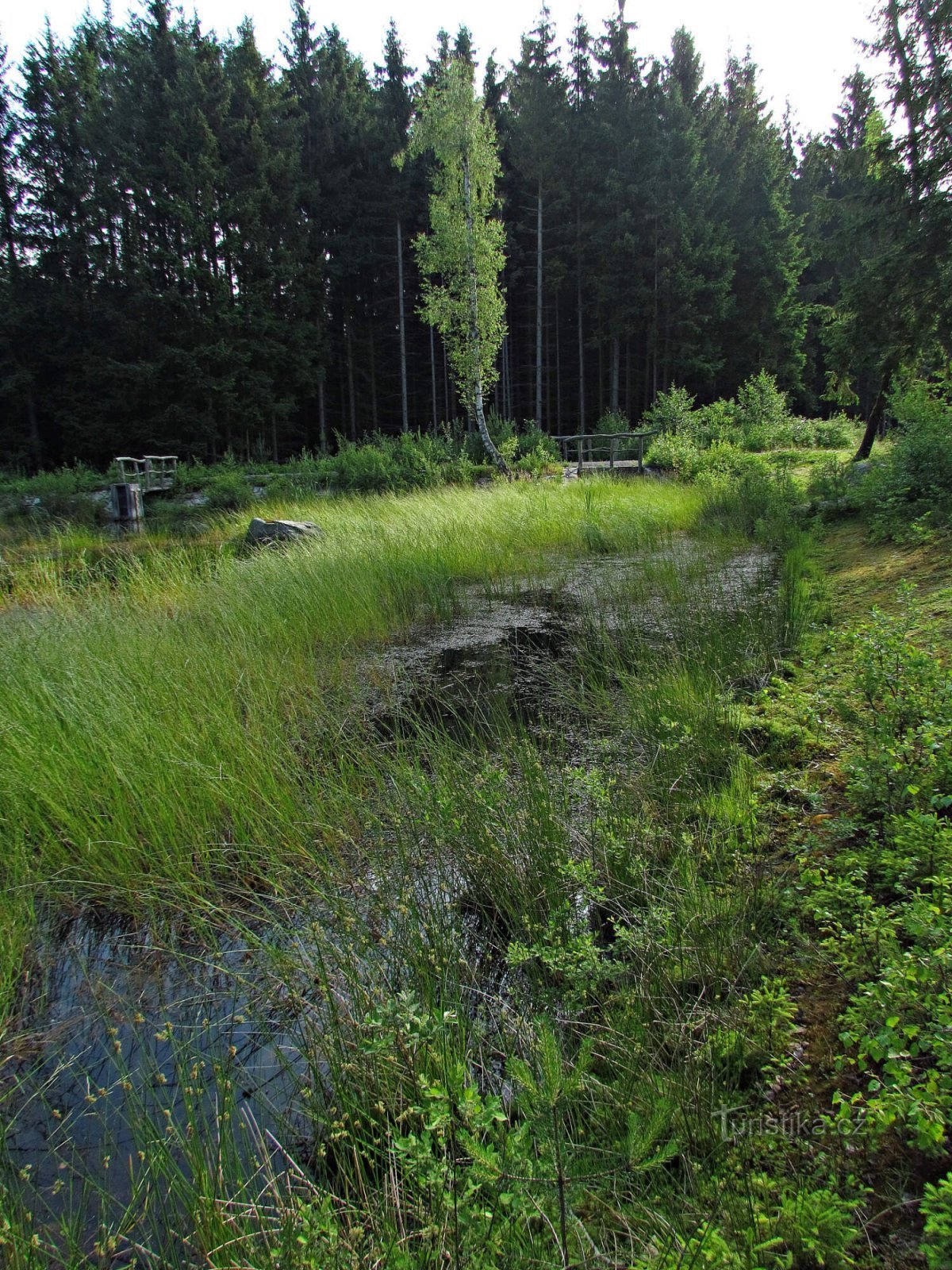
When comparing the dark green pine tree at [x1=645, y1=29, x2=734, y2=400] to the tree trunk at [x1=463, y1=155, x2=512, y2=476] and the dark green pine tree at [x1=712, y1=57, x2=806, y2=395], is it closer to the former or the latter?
the dark green pine tree at [x1=712, y1=57, x2=806, y2=395]

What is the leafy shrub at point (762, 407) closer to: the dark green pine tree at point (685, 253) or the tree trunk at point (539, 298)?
the dark green pine tree at point (685, 253)

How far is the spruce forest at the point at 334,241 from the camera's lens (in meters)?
25.7

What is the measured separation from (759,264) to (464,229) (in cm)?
1919

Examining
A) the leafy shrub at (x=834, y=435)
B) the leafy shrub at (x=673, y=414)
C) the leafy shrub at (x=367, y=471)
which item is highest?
the leafy shrub at (x=673, y=414)

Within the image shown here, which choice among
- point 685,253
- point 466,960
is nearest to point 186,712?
point 466,960

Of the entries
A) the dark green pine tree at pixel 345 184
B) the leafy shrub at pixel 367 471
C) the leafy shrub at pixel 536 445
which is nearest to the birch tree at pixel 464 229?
the leafy shrub at pixel 536 445

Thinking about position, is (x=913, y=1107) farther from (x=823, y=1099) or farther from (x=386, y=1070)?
(x=386, y=1070)

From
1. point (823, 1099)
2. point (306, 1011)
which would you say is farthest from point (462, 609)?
point (823, 1099)

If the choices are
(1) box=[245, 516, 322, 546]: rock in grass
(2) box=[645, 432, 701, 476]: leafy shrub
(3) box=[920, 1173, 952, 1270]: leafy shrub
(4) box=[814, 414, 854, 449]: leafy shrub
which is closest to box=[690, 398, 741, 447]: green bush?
(2) box=[645, 432, 701, 476]: leafy shrub

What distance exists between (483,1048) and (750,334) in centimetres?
3615

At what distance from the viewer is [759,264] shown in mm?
31984

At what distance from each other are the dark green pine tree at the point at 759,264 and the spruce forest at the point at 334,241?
0.38 feet

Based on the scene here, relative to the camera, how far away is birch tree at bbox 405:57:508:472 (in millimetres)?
17938

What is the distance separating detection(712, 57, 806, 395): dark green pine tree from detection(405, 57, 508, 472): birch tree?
16.4 metres
